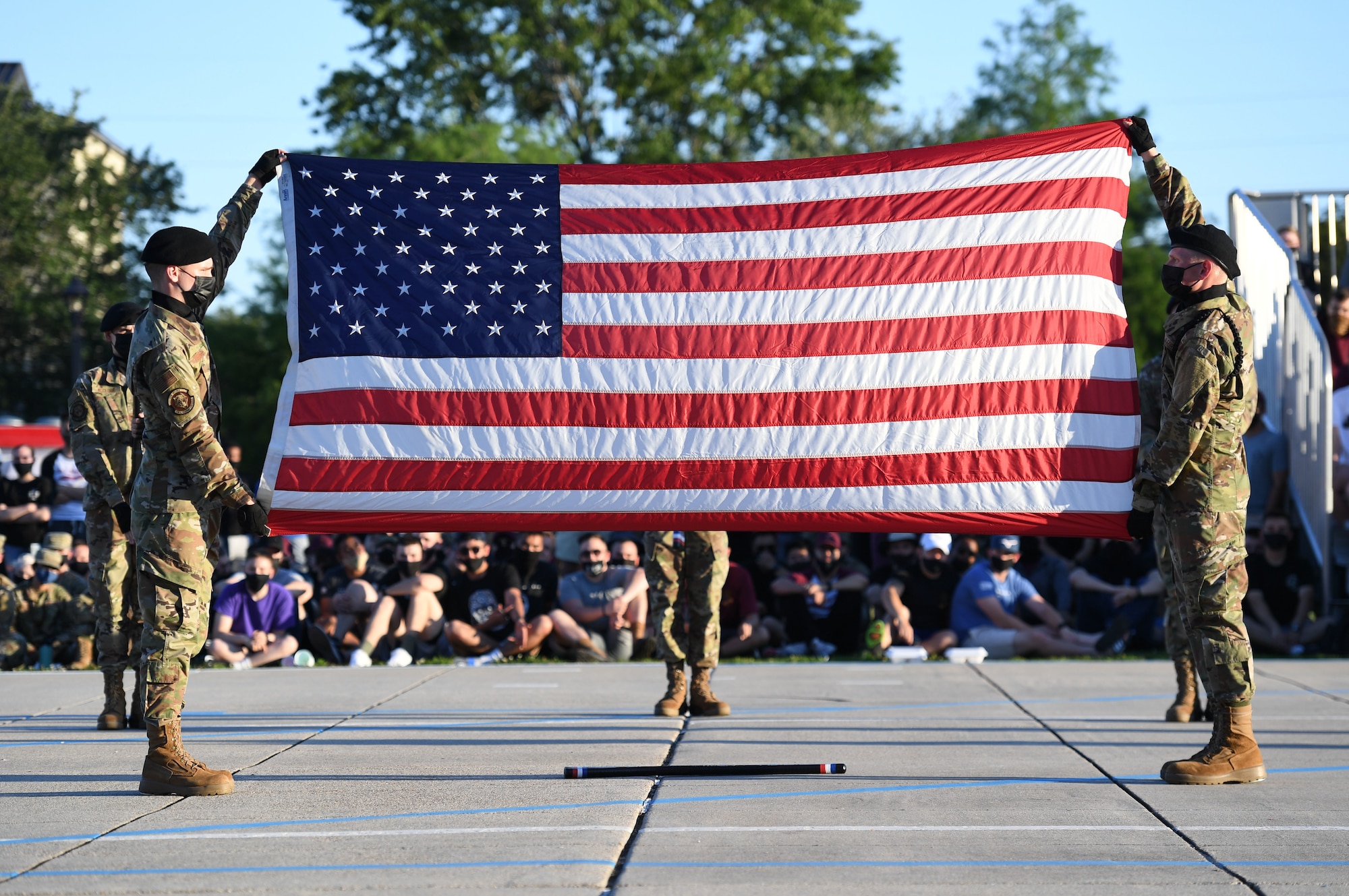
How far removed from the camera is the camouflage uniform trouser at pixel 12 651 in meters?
13.1

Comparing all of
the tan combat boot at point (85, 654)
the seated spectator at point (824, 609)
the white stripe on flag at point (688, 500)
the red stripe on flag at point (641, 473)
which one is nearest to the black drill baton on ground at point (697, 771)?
the white stripe on flag at point (688, 500)

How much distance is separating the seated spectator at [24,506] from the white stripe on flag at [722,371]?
9488 millimetres

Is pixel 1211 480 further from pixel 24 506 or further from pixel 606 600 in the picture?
pixel 24 506

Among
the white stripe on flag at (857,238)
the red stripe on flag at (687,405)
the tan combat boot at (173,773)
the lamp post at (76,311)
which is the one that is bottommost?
the tan combat boot at (173,773)

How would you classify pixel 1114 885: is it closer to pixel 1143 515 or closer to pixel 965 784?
pixel 965 784

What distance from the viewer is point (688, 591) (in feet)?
27.1

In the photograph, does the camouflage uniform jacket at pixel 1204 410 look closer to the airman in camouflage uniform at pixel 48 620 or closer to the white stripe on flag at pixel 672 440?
the white stripe on flag at pixel 672 440

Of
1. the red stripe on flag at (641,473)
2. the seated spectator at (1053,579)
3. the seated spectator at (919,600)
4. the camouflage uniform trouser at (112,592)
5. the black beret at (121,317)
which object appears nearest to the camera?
the red stripe on flag at (641,473)

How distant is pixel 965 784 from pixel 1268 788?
4.03 feet

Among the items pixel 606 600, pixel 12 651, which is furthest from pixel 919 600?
pixel 12 651

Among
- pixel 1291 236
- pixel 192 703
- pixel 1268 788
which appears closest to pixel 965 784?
pixel 1268 788

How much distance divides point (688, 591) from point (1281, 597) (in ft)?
23.0

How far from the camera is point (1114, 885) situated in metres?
4.24

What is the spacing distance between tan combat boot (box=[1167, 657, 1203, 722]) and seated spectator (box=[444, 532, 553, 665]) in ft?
20.7
